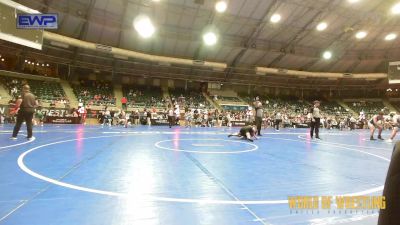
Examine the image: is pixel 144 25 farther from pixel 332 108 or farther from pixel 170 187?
pixel 332 108

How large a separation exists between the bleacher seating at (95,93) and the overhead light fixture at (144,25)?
9.12 metres

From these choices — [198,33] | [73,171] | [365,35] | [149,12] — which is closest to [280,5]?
[198,33]

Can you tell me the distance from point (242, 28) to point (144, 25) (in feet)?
34.8

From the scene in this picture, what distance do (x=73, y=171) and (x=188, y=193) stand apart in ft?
8.38

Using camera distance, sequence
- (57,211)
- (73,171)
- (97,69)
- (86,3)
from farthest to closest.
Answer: (97,69) < (86,3) < (73,171) < (57,211)

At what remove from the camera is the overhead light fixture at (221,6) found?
2477 centimetres

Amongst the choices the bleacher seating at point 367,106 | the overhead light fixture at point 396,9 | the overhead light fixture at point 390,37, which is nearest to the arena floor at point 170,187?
the overhead light fixture at point 396,9

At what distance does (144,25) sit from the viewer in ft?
87.0

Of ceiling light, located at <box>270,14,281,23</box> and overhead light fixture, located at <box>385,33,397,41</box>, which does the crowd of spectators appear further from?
overhead light fixture, located at <box>385,33,397,41</box>

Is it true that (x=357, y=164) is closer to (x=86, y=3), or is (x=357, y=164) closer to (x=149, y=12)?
(x=149, y=12)

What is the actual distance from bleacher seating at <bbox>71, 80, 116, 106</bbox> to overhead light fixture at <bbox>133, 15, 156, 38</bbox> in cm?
912

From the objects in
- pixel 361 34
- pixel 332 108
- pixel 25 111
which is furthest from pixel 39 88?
pixel 332 108

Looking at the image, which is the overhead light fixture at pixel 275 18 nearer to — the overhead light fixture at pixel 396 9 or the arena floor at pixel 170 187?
the overhead light fixture at pixel 396 9

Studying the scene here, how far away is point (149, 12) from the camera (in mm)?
26016
